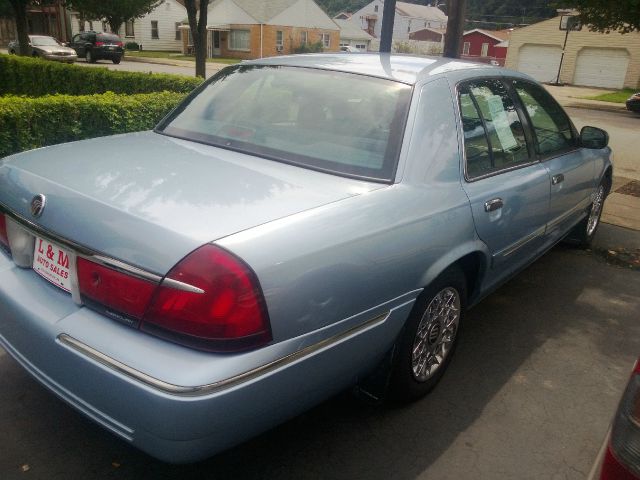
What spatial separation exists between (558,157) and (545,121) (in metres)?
0.27

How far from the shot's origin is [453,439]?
8.94 feet

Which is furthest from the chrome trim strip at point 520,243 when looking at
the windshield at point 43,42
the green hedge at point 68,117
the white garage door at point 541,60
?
the white garage door at point 541,60

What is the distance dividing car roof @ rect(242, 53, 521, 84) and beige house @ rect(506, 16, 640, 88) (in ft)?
114

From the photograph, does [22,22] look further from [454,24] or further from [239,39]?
[239,39]

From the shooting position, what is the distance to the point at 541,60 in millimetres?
38469

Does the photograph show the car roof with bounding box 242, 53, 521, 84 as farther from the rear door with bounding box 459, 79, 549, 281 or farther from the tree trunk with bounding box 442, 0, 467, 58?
the tree trunk with bounding box 442, 0, 467, 58

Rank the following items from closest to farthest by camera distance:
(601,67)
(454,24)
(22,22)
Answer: (454,24) → (22,22) → (601,67)

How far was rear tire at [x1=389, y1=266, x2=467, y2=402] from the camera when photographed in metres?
2.68

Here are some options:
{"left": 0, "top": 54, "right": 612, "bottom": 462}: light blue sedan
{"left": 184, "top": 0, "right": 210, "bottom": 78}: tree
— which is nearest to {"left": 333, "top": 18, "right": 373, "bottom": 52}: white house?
A: {"left": 184, "top": 0, "right": 210, "bottom": 78}: tree

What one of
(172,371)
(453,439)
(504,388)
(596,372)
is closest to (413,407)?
(453,439)

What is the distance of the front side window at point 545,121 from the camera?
3.80 meters

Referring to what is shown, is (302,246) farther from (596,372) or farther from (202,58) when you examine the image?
(202,58)

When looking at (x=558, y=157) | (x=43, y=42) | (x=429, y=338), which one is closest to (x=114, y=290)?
(x=429, y=338)

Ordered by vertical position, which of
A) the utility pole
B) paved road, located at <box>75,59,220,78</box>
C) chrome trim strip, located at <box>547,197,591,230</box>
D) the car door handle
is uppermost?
the utility pole
